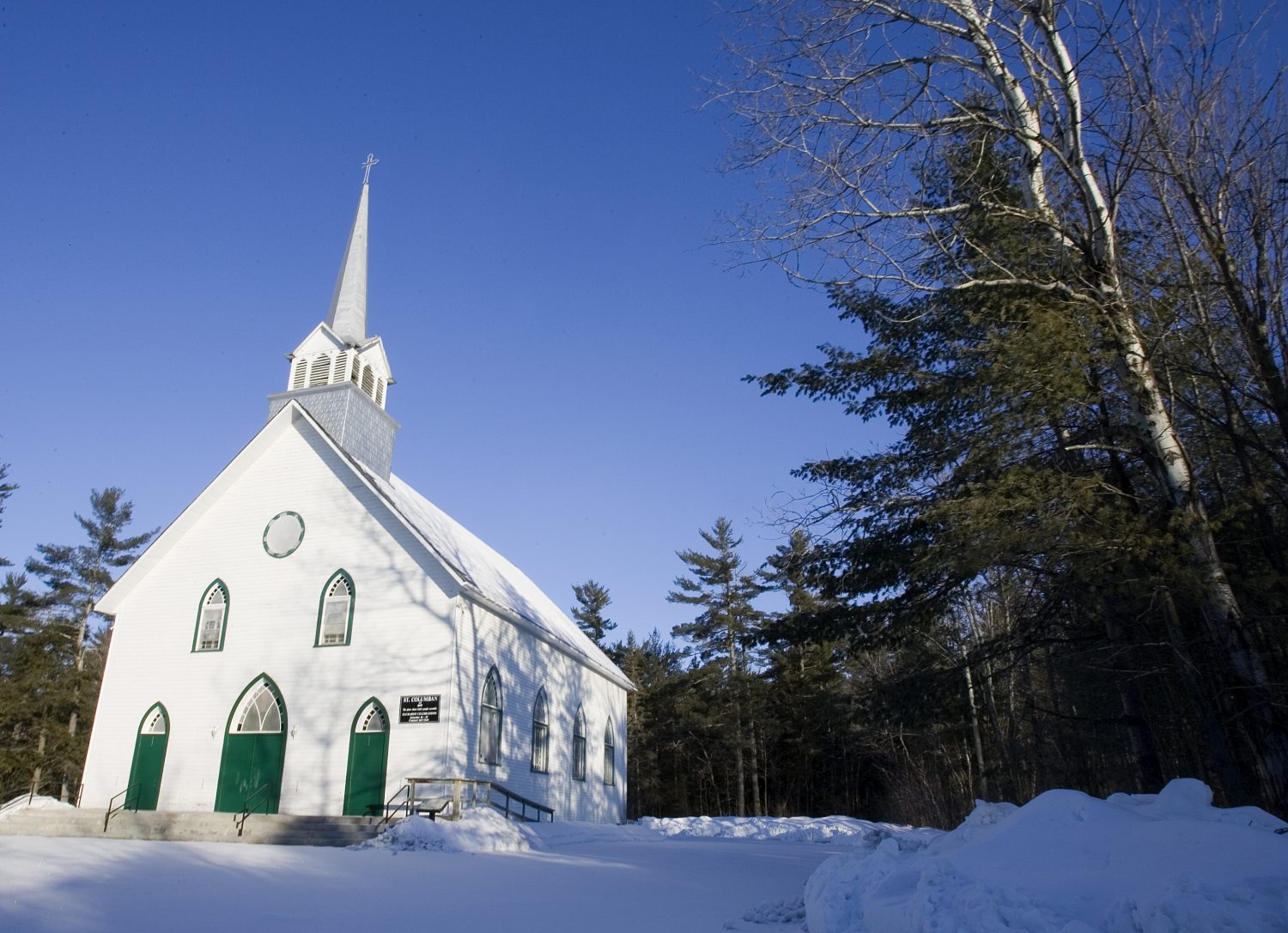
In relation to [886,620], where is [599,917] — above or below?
below

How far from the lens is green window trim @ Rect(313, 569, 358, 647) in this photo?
59.6 ft

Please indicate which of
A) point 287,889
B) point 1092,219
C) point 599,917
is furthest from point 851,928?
point 1092,219

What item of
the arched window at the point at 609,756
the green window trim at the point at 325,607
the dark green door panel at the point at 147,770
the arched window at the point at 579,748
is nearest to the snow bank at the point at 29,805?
the dark green door panel at the point at 147,770

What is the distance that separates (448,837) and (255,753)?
269 inches

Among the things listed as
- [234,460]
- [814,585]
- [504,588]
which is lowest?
[814,585]

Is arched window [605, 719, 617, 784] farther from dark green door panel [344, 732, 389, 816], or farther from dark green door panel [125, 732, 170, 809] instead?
dark green door panel [125, 732, 170, 809]

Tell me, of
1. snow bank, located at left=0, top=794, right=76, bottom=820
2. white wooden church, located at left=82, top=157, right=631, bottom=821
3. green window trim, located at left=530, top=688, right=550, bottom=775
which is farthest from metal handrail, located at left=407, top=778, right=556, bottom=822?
snow bank, located at left=0, top=794, right=76, bottom=820

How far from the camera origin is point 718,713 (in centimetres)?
3966

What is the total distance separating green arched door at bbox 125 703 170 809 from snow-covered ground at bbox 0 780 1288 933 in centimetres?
678

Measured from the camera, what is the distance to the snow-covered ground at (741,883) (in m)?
4.13

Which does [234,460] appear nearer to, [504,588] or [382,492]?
[382,492]

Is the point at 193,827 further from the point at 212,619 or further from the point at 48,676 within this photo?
the point at 48,676

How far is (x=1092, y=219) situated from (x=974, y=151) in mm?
2066

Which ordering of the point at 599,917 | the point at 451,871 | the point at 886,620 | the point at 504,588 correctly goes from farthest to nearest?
1. the point at 504,588
2. the point at 886,620
3. the point at 451,871
4. the point at 599,917
